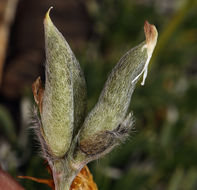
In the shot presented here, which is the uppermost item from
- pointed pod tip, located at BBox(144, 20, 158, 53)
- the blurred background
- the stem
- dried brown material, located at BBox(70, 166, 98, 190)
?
pointed pod tip, located at BBox(144, 20, 158, 53)

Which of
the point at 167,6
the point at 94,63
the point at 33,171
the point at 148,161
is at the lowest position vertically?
the point at 148,161

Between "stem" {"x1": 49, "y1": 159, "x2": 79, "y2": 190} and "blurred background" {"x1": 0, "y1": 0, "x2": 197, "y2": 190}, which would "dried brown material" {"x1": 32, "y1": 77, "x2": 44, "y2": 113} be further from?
"blurred background" {"x1": 0, "y1": 0, "x2": 197, "y2": 190}

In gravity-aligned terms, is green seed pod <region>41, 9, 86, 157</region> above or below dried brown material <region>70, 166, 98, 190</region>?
above

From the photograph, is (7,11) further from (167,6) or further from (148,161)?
(167,6)

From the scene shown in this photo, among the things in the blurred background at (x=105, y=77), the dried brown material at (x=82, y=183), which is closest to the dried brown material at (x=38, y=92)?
the dried brown material at (x=82, y=183)

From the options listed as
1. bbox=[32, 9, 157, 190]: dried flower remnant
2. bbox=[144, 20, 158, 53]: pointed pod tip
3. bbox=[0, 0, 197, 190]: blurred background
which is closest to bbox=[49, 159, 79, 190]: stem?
bbox=[32, 9, 157, 190]: dried flower remnant

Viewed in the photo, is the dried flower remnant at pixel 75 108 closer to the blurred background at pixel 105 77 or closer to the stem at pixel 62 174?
the stem at pixel 62 174

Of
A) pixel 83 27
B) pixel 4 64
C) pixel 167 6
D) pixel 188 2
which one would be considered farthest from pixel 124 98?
pixel 167 6
